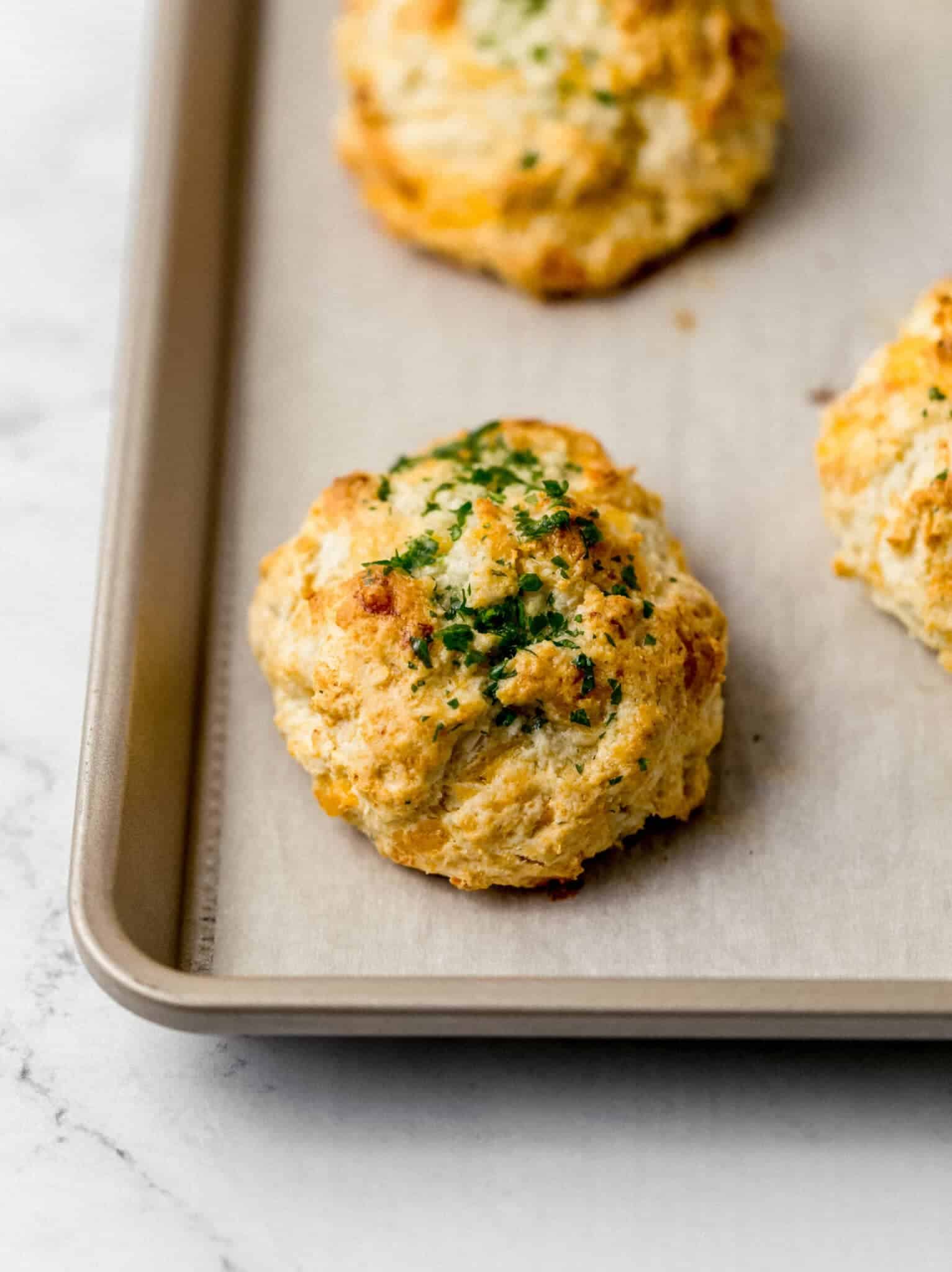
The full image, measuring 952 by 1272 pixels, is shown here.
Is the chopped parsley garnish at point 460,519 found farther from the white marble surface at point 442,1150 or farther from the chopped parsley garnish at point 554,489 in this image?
the white marble surface at point 442,1150

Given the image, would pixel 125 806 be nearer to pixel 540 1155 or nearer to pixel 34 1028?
pixel 34 1028

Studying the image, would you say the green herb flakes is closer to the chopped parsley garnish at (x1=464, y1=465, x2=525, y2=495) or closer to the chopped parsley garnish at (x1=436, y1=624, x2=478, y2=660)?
the chopped parsley garnish at (x1=436, y1=624, x2=478, y2=660)

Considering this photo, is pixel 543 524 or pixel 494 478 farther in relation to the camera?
pixel 494 478

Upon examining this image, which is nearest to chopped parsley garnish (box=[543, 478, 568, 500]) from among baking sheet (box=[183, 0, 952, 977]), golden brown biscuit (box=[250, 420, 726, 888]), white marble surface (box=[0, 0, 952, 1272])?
golden brown biscuit (box=[250, 420, 726, 888])

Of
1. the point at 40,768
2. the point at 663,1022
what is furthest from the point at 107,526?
the point at 663,1022

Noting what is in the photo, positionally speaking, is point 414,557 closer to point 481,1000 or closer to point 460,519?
point 460,519

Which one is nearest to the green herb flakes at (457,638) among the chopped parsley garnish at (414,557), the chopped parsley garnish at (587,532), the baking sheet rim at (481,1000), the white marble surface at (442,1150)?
the chopped parsley garnish at (414,557)

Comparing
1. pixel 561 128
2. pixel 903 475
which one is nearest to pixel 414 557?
pixel 903 475
